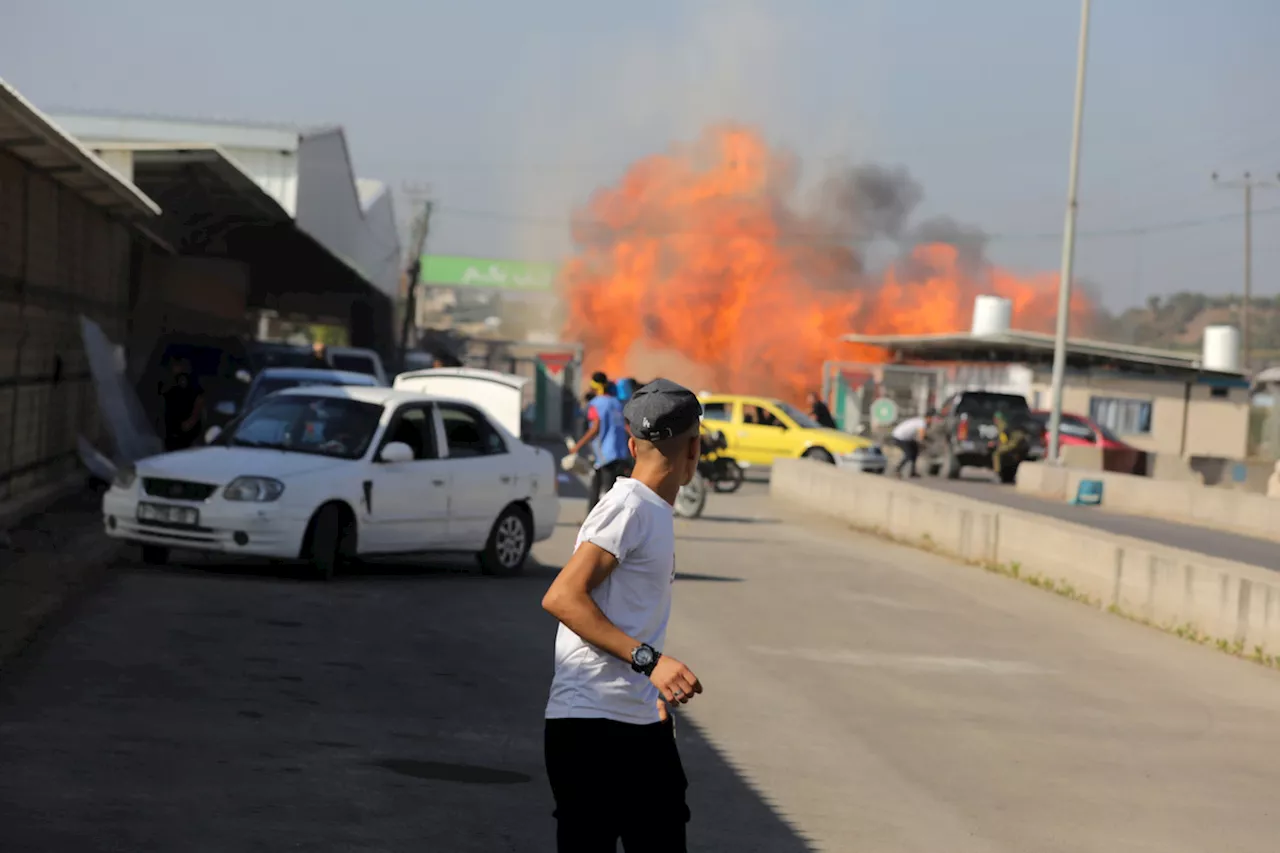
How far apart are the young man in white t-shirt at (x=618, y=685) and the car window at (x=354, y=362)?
99.1 ft

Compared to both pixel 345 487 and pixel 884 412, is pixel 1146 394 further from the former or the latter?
pixel 345 487

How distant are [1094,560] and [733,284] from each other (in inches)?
2139

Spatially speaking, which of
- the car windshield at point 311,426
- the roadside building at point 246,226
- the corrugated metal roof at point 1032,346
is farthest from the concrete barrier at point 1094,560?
the corrugated metal roof at point 1032,346

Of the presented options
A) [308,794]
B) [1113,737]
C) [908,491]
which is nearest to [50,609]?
[308,794]

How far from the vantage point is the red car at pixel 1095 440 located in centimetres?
4091

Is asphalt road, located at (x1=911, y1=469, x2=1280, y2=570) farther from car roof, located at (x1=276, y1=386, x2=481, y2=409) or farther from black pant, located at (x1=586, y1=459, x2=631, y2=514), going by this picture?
car roof, located at (x1=276, y1=386, x2=481, y2=409)

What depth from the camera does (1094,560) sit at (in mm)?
16203

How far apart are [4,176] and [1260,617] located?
11680 mm

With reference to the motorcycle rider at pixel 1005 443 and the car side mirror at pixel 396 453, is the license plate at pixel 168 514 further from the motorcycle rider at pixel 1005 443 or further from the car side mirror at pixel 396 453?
the motorcycle rider at pixel 1005 443

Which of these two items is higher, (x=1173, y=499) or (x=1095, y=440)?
(x=1095, y=440)

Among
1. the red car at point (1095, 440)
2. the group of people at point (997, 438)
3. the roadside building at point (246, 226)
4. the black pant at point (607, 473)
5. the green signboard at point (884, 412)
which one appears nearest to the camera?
the black pant at point (607, 473)

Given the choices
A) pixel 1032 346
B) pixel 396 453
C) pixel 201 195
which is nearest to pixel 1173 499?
pixel 201 195

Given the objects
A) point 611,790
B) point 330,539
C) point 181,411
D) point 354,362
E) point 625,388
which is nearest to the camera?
point 611,790

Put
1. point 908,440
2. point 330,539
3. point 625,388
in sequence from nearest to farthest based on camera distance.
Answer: point 330,539
point 625,388
point 908,440
